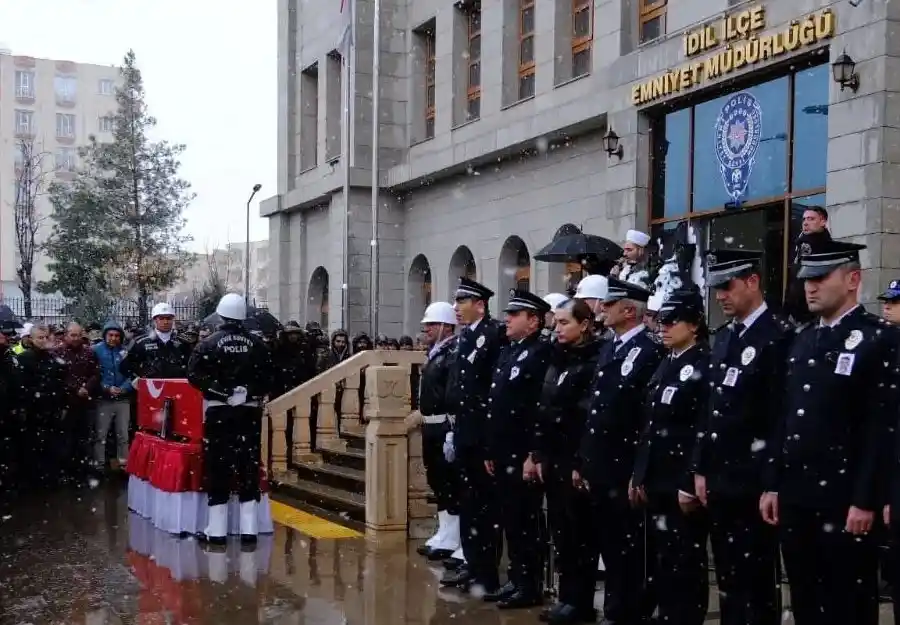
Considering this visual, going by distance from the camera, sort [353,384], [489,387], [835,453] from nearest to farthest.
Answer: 1. [835,453]
2. [489,387]
3. [353,384]

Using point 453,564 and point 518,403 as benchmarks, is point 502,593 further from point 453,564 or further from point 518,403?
point 518,403

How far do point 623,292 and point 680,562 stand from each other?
1.60 metres

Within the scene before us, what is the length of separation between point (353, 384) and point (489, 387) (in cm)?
559

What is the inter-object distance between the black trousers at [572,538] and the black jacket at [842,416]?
2030mm

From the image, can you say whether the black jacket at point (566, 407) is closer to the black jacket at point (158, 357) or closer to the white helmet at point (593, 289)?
the white helmet at point (593, 289)

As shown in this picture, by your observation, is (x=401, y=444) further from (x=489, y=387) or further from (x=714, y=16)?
(x=714, y=16)

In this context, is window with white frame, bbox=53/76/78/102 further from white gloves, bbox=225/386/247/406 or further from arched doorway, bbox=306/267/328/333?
white gloves, bbox=225/386/247/406

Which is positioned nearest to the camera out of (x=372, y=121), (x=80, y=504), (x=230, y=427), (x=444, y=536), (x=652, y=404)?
(x=652, y=404)

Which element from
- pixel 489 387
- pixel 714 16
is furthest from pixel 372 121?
pixel 489 387

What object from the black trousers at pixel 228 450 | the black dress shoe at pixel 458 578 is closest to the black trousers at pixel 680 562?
the black dress shoe at pixel 458 578

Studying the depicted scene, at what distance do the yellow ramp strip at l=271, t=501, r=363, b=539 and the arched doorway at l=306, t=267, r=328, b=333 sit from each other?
53.6ft

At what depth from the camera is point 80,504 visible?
12.3 meters

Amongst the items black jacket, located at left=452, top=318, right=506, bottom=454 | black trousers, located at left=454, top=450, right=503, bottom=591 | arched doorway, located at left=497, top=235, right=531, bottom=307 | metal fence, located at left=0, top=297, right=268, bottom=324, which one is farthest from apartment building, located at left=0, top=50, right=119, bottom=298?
black trousers, located at left=454, top=450, right=503, bottom=591

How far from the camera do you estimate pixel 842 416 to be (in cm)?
485
